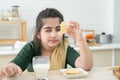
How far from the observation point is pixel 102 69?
1.52m

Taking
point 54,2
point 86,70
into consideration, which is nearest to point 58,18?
point 86,70

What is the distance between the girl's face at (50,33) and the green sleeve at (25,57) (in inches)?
3.9

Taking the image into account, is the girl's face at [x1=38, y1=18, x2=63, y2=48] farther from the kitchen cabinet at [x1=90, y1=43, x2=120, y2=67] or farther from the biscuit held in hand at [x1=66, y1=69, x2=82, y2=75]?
the kitchen cabinet at [x1=90, y1=43, x2=120, y2=67]

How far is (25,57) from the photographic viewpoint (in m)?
1.65

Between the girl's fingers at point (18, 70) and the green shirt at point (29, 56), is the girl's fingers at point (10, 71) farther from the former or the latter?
the green shirt at point (29, 56)

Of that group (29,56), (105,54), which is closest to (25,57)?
(29,56)

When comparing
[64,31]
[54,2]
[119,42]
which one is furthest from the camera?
[119,42]

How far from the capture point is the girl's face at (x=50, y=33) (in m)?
1.61

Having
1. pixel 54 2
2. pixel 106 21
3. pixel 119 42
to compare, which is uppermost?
pixel 54 2

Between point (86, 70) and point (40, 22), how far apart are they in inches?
18.6

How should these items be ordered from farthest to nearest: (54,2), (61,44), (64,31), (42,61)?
(54,2)
(61,44)
(64,31)
(42,61)

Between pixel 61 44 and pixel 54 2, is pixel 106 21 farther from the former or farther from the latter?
pixel 61 44

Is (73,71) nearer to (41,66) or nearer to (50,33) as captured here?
(41,66)

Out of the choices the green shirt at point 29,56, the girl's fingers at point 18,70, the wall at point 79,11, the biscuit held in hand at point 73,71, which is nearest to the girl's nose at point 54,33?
the green shirt at point 29,56
